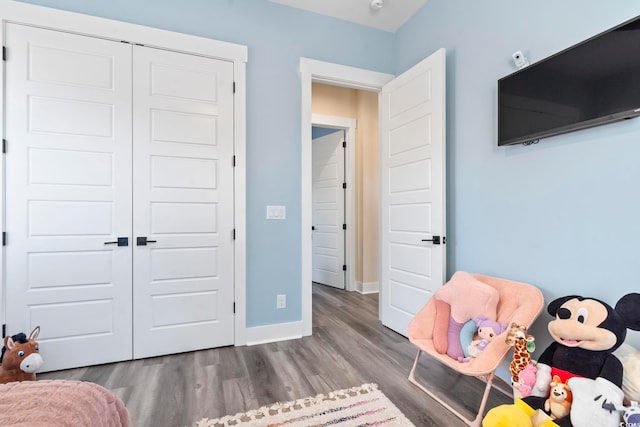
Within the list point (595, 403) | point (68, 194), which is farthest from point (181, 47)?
point (595, 403)

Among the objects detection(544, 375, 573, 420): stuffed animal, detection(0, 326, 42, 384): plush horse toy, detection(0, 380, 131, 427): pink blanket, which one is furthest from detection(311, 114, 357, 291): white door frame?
detection(0, 380, 131, 427): pink blanket

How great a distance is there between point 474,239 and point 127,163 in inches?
101

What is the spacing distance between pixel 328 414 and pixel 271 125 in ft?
7.03

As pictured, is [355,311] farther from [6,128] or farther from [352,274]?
[6,128]

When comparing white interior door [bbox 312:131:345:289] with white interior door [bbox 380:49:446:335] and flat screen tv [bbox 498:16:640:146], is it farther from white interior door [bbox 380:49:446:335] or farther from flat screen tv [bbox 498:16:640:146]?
flat screen tv [bbox 498:16:640:146]

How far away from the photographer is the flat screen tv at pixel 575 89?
1.42m

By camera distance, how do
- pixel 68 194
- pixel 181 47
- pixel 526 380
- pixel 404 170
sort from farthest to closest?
pixel 404 170 → pixel 181 47 → pixel 68 194 → pixel 526 380

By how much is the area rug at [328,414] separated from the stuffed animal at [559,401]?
64cm

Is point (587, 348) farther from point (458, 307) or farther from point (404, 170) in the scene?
point (404, 170)

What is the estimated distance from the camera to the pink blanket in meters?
0.87

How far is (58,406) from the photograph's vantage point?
93cm

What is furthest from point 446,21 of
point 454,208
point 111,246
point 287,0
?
point 111,246

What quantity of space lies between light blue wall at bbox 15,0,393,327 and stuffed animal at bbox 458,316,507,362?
1448 millimetres

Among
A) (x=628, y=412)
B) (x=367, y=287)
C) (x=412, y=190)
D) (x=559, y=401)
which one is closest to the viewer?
(x=628, y=412)
